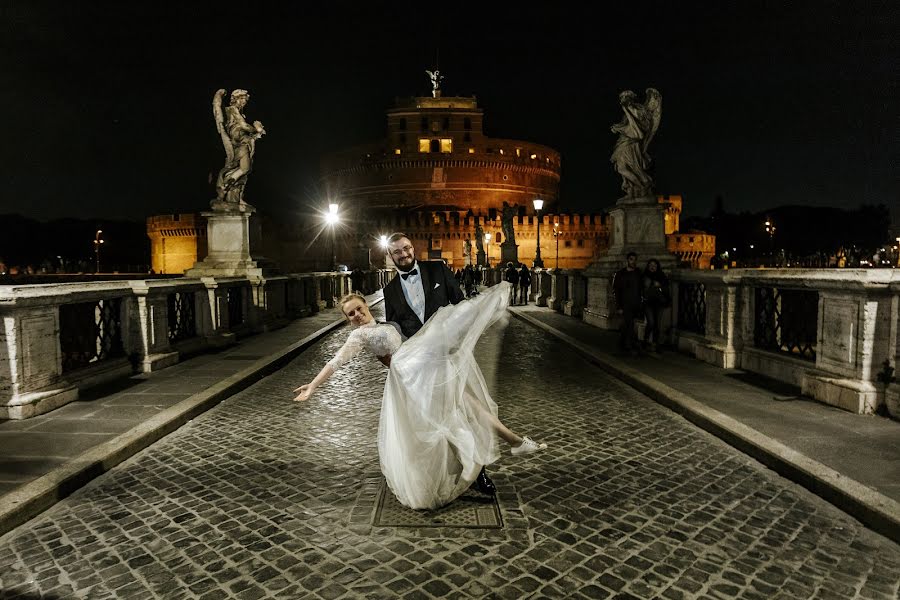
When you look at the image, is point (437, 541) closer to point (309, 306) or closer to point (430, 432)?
point (430, 432)

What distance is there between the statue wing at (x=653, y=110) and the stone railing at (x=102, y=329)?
27.1ft

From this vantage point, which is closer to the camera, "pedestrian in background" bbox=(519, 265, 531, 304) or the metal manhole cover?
the metal manhole cover

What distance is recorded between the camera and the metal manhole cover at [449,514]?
3582 millimetres

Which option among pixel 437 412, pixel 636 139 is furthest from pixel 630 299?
pixel 437 412

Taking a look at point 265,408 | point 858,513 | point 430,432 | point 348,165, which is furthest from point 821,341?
point 348,165

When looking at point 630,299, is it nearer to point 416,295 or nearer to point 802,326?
point 802,326

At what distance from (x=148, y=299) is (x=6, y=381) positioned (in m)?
2.55

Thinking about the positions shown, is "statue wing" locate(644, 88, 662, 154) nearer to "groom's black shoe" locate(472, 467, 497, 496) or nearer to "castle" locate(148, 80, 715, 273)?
"groom's black shoe" locate(472, 467, 497, 496)

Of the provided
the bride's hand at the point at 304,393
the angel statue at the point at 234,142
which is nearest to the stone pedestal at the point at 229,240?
the angel statue at the point at 234,142

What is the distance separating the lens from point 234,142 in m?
12.9

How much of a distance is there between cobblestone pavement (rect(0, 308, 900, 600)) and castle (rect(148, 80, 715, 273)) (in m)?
56.6

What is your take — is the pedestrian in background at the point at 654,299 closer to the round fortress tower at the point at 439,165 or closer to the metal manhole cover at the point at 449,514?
the metal manhole cover at the point at 449,514

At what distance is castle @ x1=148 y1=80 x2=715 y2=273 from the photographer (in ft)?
218

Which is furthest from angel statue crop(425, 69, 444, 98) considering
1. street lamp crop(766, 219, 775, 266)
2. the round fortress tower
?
street lamp crop(766, 219, 775, 266)
